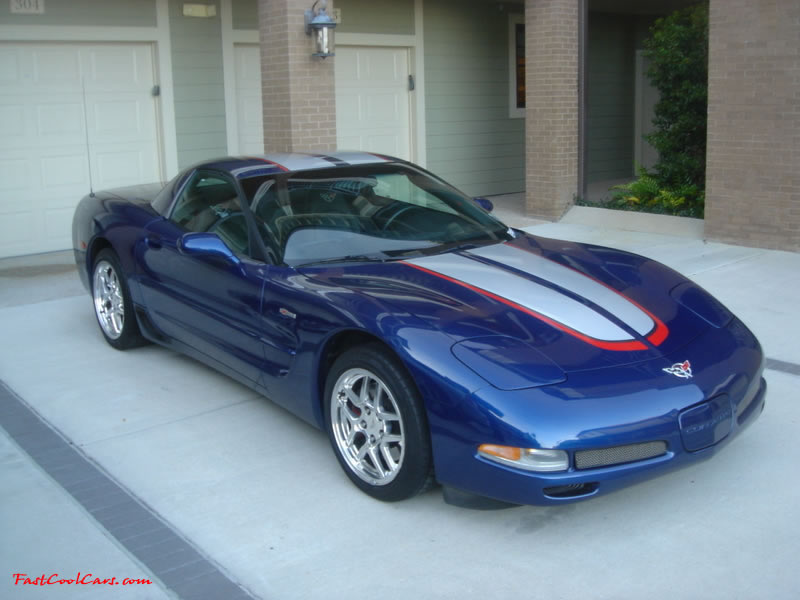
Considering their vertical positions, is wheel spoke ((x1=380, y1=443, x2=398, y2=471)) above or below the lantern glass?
below

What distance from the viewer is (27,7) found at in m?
9.59

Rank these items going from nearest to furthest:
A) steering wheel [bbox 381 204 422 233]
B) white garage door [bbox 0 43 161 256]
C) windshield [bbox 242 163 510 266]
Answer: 1. windshield [bbox 242 163 510 266]
2. steering wheel [bbox 381 204 422 233]
3. white garage door [bbox 0 43 161 256]

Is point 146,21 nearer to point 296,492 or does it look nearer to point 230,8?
point 230,8

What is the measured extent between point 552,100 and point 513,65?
307 cm

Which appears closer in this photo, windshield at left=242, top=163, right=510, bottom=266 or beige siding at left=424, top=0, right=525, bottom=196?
windshield at left=242, top=163, right=510, bottom=266

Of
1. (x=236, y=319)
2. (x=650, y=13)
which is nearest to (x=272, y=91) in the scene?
(x=236, y=319)

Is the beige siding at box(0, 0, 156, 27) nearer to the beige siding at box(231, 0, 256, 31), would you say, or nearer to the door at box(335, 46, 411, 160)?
the beige siding at box(231, 0, 256, 31)

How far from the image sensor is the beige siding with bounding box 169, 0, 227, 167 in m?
10.8

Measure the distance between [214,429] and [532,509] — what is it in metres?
1.88

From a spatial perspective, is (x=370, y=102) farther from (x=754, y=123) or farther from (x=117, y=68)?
(x=754, y=123)

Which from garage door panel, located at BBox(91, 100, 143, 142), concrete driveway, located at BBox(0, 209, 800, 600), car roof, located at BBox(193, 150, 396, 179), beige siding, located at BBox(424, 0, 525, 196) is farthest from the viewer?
beige siding, located at BBox(424, 0, 525, 196)

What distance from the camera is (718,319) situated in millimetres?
4379

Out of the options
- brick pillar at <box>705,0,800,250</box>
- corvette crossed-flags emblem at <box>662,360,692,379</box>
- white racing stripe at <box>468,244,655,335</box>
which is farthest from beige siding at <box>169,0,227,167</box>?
corvette crossed-flags emblem at <box>662,360,692,379</box>

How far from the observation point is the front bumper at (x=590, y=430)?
11.3 ft
